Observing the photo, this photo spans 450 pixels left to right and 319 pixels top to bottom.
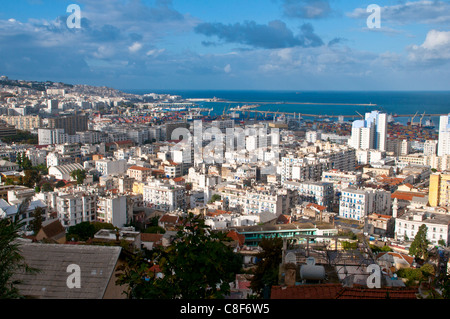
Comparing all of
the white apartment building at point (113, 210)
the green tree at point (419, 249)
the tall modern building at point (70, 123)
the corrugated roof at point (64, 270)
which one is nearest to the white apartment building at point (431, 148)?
the green tree at point (419, 249)

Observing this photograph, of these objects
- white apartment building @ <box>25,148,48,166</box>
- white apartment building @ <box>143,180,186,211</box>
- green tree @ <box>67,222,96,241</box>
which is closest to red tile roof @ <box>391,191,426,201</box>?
white apartment building @ <box>143,180,186,211</box>

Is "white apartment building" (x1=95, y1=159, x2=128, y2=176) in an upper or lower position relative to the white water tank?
lower

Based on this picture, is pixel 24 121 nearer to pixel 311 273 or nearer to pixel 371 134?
pixel 371 134

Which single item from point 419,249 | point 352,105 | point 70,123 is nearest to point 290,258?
point 419,249

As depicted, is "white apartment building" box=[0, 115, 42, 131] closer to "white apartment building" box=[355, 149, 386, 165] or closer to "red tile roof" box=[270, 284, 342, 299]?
"white apartment building" box=[355, 149, 386, 165]

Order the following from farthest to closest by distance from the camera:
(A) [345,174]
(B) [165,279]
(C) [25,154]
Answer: (C) [25,154], (A) [345,174], (B) [165,279]
